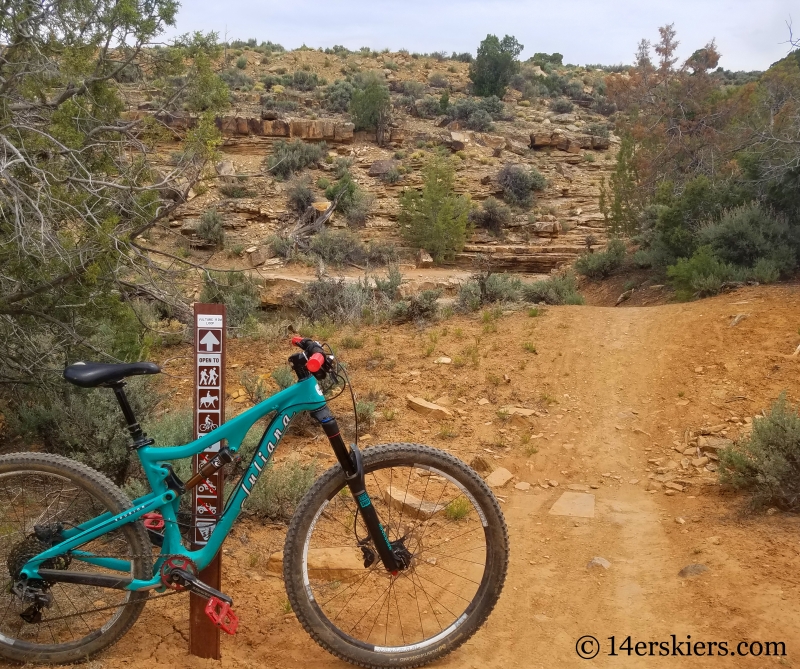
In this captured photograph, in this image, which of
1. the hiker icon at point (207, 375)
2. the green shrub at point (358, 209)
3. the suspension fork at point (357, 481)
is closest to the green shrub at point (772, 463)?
the suspension fork at point (357, 481)

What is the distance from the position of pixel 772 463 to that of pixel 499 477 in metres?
2.06

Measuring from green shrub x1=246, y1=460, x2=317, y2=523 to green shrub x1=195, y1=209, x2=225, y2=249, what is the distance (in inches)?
661

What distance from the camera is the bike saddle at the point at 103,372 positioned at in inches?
91.4

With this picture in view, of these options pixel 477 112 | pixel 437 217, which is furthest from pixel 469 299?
pixel 477 112

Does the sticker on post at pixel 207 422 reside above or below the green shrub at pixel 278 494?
above

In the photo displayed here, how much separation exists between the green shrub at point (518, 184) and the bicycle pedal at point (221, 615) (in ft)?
78.3

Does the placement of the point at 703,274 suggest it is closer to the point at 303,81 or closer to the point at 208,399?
the point at 208,399

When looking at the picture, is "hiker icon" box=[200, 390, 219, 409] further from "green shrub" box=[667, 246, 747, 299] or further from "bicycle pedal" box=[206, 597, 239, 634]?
"green shrub" box=[667, 246, 747, 299]

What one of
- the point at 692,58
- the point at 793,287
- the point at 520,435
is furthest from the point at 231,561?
the point at 692,58

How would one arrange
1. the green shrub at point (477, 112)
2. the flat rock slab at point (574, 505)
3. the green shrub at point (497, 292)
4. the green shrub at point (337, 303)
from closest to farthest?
the flat rock slab at point (574, 505) → the green shrub at point (337, 303) → the green shrub at point (497, 292) → the green shrub at point (477, 112)

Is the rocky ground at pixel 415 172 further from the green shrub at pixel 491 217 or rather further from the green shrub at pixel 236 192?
the green shrub at pixel 491 217

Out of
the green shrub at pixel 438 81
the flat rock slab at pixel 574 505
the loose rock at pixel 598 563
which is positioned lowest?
the flat rock slab at pixel 574 505

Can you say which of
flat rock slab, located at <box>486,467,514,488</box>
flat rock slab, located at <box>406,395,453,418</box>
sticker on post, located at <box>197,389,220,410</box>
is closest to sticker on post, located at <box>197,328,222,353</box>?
sticker on post, located at <box>197,389,220,410</box>

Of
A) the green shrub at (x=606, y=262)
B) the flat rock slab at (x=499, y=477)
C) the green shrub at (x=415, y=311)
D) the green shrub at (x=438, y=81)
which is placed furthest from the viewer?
the green shrub at (x=438, y=81)
